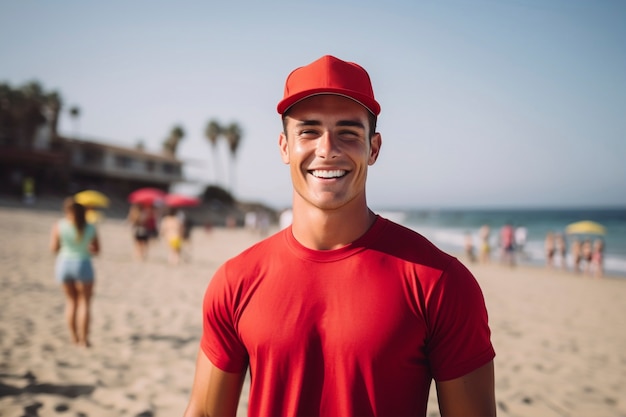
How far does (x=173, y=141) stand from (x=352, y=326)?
58.9 metres

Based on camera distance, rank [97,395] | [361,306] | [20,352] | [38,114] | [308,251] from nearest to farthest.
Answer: [361,306]
[308,251]
[97,395]
[20,352]
[38,114]

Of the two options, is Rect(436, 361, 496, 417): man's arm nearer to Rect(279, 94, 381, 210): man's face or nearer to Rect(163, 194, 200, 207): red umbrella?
Rect(279, 94, 381, 210): man's face

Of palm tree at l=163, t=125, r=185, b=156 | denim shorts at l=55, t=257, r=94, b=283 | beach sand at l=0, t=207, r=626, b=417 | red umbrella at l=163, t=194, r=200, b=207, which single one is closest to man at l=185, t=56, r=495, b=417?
beach sand at l=0, t=207, r=626, b=417

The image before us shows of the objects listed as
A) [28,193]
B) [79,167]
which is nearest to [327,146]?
[28,193]

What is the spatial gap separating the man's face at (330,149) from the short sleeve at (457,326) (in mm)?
482

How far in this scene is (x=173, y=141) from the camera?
5584 cm

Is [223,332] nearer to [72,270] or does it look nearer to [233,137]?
[72,270]

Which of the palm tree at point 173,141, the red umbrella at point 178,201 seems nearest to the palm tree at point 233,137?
the palm tree at point 173,141

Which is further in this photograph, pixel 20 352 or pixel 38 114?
pixel 38 114

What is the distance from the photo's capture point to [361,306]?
1397 millimetres

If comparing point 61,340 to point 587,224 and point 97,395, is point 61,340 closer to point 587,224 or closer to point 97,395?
point 97,395

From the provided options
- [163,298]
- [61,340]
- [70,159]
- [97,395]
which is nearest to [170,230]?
[163,298]

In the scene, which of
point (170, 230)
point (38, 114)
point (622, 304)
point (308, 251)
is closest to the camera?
point (308, 251)

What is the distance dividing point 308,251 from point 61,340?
5.57 meters
